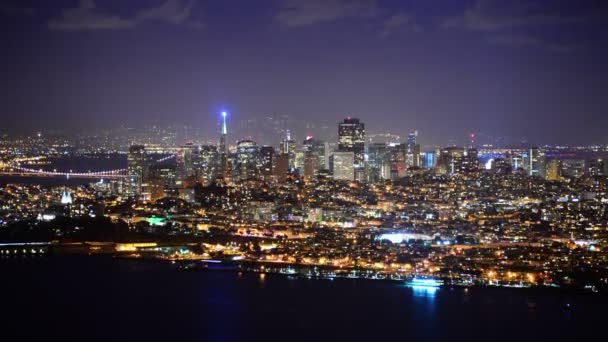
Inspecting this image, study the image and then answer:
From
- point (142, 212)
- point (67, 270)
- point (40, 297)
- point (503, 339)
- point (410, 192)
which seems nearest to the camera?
point (503, 339)

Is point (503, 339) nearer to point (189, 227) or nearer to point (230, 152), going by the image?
point (189, 227)

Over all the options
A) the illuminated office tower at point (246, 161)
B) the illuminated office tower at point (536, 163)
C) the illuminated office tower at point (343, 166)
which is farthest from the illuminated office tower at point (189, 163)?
the illuminated office tower at point (536, 163)

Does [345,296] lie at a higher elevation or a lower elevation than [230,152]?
lower

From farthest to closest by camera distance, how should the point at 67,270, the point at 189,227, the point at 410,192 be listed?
the point at 410,192, the point at 189,227, the point at 67,270

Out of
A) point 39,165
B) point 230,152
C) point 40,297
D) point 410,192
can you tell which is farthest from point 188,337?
point 39,165

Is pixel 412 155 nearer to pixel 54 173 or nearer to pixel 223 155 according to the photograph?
pixel 223 155

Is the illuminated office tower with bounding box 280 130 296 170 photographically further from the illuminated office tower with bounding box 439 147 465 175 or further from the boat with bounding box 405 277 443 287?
the boat with bounding box 405 277 443 287

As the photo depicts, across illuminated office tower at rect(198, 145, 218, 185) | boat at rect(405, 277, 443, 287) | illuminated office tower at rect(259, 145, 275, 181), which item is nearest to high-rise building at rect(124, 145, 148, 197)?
illuminated office tower at rect(198, 145, 218, 185)
